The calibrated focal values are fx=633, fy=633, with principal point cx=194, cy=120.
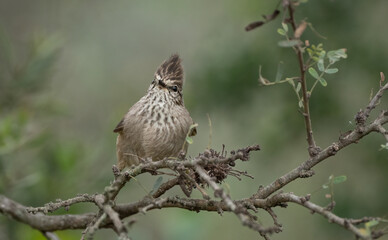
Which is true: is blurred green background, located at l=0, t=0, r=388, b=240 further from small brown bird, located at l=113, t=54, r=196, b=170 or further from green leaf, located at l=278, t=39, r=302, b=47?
green leaf, located at l=278, t=39, r=302, b=47

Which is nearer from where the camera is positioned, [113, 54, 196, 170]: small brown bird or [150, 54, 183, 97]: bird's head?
[113, 54, 196, 170]: small brown bird

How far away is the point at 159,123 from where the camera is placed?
A: 14.5ft

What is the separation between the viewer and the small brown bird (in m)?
4.28

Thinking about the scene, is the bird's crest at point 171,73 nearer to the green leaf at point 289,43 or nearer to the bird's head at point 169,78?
the bird's head at point 169,78

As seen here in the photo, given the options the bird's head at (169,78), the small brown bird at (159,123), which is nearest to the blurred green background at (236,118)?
the small brown bird at (159,123)

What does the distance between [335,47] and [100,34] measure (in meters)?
4.89

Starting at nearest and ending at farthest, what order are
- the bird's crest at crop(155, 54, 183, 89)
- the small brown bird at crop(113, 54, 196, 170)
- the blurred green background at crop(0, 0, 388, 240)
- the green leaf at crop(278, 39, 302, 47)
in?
the green leaf at crop(278, 39, 302, 47)
the small brown bird at crop(113, 54, 196, 170)
the bird's crest at crop(155, 54, 183, 89)
the blurred green background at crop(0, 0, 388, 240)

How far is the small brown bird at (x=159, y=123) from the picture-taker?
4281 millimetres

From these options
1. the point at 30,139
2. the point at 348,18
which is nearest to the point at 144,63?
the point at 348,18

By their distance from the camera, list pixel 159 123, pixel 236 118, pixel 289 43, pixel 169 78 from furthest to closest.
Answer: pixel 236 118 < pixel 169 78 < pixel 159 123 < pixel 289 43

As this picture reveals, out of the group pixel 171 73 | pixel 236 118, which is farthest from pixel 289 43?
pixel 236 118

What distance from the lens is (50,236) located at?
2883mm

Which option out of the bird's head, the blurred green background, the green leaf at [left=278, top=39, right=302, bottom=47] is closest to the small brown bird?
the bird's head

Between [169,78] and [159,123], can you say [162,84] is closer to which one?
[169,78]
